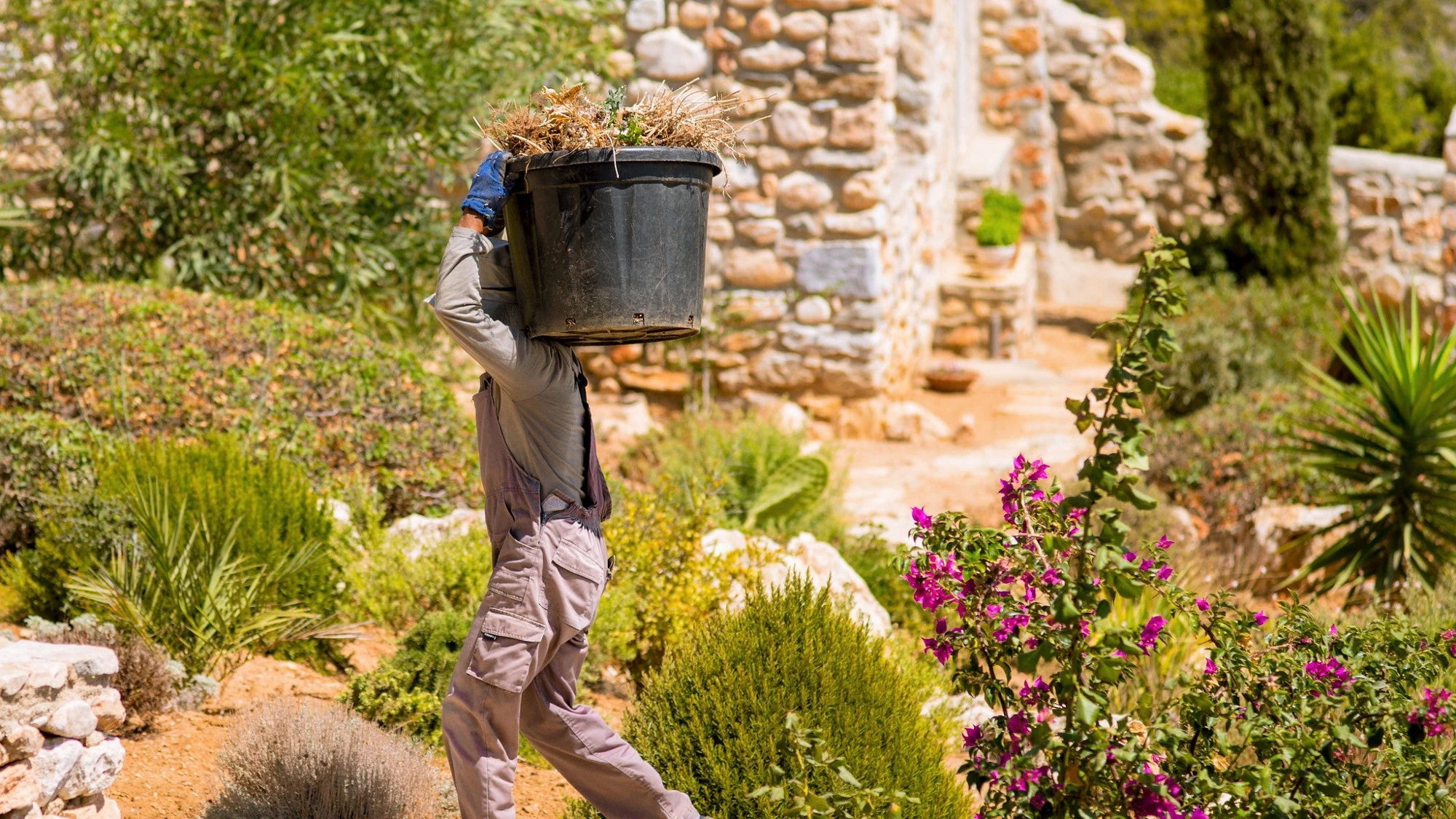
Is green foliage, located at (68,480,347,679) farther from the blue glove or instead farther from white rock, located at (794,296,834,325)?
white rock, located at (794,296,834,325)

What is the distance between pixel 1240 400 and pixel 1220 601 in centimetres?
491

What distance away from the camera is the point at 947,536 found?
250 cm

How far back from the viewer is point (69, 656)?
108 inches

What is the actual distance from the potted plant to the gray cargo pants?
8570mm

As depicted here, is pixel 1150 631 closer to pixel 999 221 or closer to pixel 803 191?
pixel 803 191

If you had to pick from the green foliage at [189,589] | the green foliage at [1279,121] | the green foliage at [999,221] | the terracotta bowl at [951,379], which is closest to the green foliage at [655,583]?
the green foliage at [189,589]

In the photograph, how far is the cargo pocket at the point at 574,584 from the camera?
2635 millimetres

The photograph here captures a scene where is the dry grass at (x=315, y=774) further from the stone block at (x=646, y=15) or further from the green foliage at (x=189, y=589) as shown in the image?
the stone block at (x=646, y=15)

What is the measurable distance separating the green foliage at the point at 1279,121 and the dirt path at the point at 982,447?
169 cm

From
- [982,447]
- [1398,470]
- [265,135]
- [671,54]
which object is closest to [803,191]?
[671,54]

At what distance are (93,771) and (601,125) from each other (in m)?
1.73

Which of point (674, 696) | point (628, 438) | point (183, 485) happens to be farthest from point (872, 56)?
point (674, 696)

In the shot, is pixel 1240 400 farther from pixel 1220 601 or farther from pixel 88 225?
pixel 88 225

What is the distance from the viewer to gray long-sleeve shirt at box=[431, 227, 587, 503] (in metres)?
2.55
